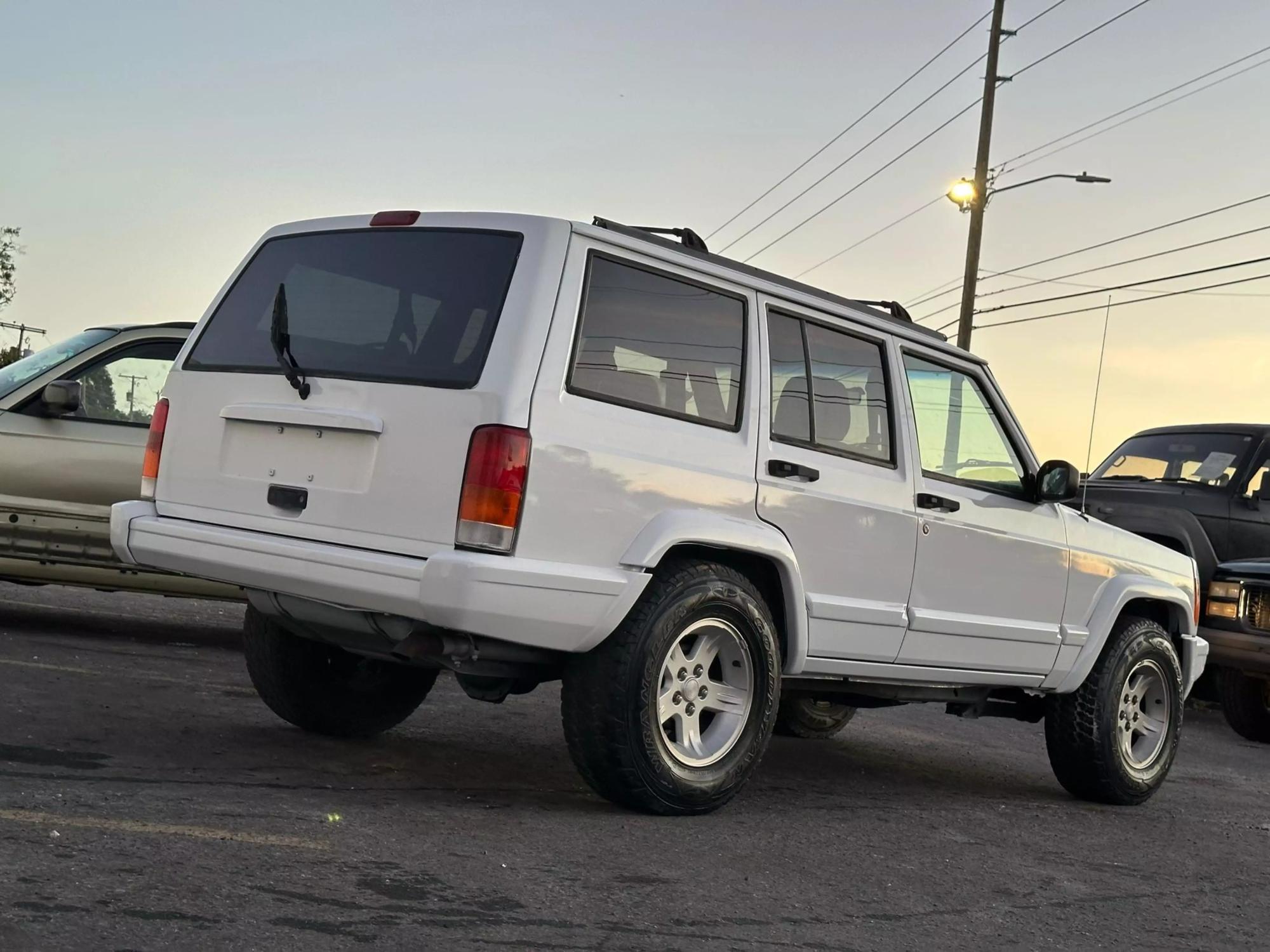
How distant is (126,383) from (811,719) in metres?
4.48

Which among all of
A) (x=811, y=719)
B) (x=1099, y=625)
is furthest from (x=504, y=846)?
(x=811, y=719)

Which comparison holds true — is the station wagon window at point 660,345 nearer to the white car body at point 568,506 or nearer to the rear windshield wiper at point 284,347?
the white car body at point 568,506

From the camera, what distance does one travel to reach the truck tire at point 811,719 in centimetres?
826

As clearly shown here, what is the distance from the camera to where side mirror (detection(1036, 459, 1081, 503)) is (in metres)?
6.81

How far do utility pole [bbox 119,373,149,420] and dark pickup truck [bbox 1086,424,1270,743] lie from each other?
751 centimetres

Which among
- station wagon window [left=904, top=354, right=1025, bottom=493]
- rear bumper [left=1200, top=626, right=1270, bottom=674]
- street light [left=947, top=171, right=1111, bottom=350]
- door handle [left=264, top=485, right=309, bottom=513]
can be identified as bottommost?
rear bumper [left=1200, top=626, right=1270, bottom=674]

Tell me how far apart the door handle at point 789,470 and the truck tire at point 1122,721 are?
2.21 m

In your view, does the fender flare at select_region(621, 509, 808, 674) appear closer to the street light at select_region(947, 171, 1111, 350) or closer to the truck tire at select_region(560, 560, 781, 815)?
the truck tire at select_region(560, 560, 781, 815)

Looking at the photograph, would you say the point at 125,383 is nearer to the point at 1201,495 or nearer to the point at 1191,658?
the point at 1191,658

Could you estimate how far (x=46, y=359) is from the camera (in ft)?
29.8

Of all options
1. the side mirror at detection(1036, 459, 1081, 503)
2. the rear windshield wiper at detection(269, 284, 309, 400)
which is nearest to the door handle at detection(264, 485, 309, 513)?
the rear windshield wiper at detection(269, 284, 309, 400)

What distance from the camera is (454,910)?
12.7 feet

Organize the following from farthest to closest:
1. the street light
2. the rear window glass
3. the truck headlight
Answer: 1. the street light
2. the truck headlight
3. the rear window glass

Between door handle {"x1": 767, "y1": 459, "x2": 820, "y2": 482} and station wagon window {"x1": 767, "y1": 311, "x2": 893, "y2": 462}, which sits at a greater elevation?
station wagon window {"x1": 767, "y1": 311, "x2": 893, "y2": 462}
